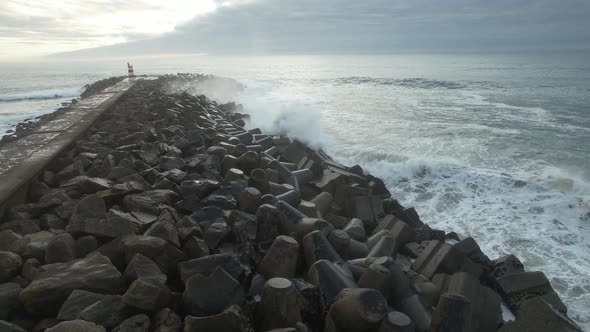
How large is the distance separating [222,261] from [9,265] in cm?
119

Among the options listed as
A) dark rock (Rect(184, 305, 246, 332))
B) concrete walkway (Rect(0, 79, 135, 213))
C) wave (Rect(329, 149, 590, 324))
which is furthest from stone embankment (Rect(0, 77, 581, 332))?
wave (Rect(329, 149, 590, 324))

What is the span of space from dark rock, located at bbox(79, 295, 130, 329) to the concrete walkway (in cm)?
172

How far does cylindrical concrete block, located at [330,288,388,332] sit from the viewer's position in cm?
196

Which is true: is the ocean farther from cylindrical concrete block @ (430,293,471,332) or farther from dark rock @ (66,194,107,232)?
dark rock @ (66,194,107,232)

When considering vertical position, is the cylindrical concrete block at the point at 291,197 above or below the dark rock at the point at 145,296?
below

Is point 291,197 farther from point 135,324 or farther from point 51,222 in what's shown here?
point 135,324

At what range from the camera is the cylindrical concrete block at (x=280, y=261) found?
248 centimetres

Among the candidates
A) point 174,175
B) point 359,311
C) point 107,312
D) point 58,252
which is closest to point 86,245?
point 58,252

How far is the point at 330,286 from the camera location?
2342 mm

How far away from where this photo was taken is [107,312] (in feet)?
6.10

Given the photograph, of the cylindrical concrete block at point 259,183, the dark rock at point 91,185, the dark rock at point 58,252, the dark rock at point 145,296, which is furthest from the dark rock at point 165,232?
the cylindrical concrete block at point 259,183

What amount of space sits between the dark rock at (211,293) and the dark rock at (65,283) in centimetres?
42

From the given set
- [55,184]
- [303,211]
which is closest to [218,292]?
[303,211]

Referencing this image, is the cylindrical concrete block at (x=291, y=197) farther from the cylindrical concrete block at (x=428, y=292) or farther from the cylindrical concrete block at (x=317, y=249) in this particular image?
the cylindrical concrete block at (x=428, y=292)
